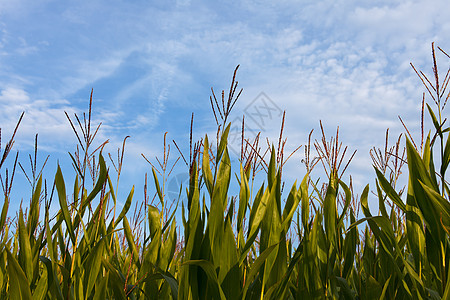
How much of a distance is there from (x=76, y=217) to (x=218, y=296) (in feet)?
1.91

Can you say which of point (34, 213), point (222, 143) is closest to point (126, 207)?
A: point (34, 213)

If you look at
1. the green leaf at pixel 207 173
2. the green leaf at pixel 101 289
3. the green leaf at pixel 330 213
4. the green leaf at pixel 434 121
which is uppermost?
the green leaf at pixel 434 121

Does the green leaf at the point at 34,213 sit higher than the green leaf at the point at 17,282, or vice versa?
the green leaf at the point at 34,213

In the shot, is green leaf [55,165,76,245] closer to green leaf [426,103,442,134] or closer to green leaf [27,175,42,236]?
green leaf [27,175,42,236]

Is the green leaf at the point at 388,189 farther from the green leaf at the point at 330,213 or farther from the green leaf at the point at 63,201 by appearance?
the green leaf at the point at 63,201

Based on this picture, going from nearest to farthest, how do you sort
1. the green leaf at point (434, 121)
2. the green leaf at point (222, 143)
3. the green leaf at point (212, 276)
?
1. the green leaf at point (212, 276)
2. the green leaf at point (222, 143)
3. the green leaf at point (434, 121)

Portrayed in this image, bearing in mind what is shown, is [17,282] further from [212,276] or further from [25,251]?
[212,276]

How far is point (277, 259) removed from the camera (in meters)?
1.12

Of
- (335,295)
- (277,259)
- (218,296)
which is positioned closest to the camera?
(218,296)

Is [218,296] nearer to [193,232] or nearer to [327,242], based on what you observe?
[193,232]

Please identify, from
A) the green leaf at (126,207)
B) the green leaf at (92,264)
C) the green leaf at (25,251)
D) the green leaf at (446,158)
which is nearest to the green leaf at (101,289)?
the green leaf at (92,264)

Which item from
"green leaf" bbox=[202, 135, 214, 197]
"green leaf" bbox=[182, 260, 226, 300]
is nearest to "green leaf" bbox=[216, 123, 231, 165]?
"green leaf" bbox=[202, 135, 214, 197]

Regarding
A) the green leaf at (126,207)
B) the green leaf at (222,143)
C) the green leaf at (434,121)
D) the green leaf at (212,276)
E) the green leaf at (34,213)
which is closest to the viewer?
the green leaf at (212,276)

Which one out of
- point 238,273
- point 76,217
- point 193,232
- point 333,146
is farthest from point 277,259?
point 76,217
